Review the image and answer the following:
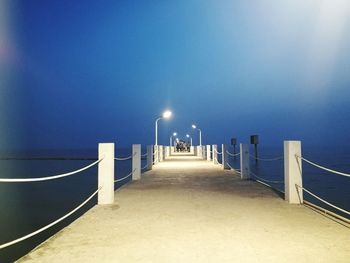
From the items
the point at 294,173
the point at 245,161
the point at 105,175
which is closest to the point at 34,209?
the point at 245,161

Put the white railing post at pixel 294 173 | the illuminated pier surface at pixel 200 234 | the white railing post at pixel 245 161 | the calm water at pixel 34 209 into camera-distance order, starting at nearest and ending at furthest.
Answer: the illuminated pier surface at pixel 200 234 → the white railing post at pixel 294 173 → the white railing post at pixel 245 161 → the calm water at pixel 34 209

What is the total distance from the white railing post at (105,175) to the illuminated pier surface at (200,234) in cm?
31

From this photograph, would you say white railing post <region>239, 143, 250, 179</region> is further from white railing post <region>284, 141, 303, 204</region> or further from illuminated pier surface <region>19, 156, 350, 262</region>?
white railing post <region>284, 141, 303, 204</region>

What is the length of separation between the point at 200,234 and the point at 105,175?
130 inches

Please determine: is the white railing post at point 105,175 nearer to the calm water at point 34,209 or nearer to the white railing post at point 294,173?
the white railing post at point 294,173

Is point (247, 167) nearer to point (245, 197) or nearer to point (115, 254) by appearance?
point (245, 197)

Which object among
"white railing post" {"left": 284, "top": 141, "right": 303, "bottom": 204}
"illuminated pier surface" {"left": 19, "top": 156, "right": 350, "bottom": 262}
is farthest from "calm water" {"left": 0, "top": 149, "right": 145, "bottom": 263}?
"white railing post" {"left": 284, "top": 141, "right": 303, "bottom": 204}

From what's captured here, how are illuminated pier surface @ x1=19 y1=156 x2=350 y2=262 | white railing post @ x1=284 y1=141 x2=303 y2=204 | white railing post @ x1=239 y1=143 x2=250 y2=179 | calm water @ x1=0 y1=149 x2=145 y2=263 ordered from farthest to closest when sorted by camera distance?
calm water @ x1=0 y1=149 x2=145 y2=263 < white railing post @ x1=239 y1=143 x2=250 y2=179 < white railing post @ x1=284 y1=141 x2=303 y2=204 < illuminated pier surface @ x1=19 y1=156 x2=350 y2=262

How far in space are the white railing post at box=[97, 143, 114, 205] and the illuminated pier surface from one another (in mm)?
311

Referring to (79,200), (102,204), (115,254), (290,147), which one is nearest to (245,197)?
(290,147)

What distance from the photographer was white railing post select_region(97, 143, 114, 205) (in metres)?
7.32

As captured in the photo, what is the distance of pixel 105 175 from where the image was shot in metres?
7.32

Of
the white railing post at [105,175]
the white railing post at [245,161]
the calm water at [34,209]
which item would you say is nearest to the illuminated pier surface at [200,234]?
the white railing post at [105,175]

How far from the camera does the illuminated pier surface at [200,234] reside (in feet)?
12.6
